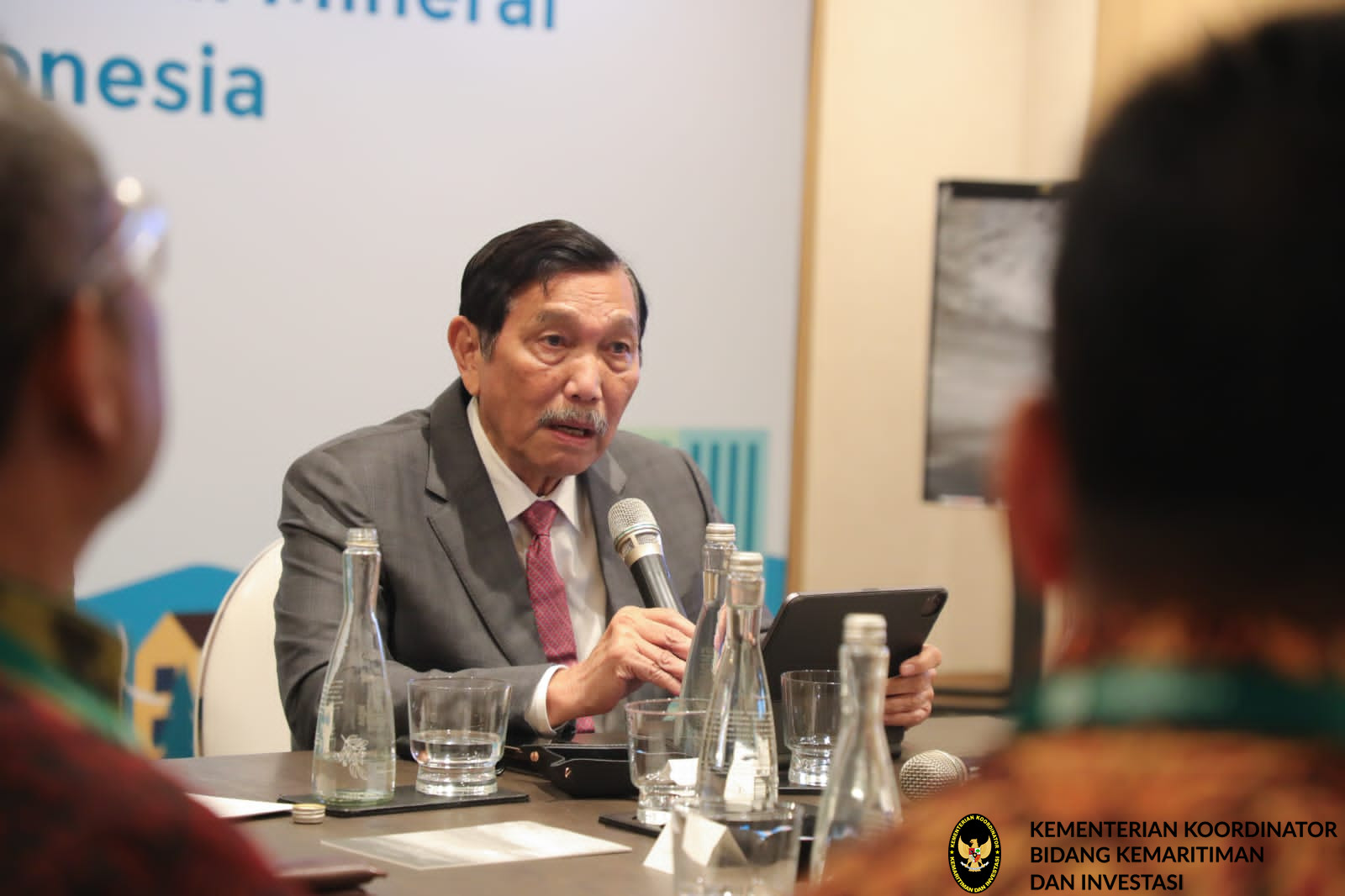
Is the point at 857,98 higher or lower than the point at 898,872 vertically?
higher

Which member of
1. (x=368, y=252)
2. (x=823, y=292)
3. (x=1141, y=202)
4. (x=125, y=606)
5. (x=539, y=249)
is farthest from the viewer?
(x=823, y=292)

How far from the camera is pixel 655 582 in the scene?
7.34ft

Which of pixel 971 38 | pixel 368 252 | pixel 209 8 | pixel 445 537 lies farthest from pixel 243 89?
pixel 971 38

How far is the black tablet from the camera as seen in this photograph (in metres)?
2.00

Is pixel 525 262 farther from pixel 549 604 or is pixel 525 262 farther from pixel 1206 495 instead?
pixel 1206 495

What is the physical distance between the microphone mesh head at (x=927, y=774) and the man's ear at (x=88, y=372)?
4.56 feet

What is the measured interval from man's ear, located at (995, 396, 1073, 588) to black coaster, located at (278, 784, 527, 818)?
1.27 m

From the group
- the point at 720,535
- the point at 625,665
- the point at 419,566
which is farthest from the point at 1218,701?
the point at 419,566

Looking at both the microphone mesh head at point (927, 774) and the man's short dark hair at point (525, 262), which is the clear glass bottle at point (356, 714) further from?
the man's short dark hair at point (525, 262)

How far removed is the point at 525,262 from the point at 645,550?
81cm

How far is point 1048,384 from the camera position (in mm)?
627

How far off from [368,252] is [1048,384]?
3.77 metres

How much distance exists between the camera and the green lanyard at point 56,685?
2.03 ft

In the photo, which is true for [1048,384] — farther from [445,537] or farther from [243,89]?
[243,89]
